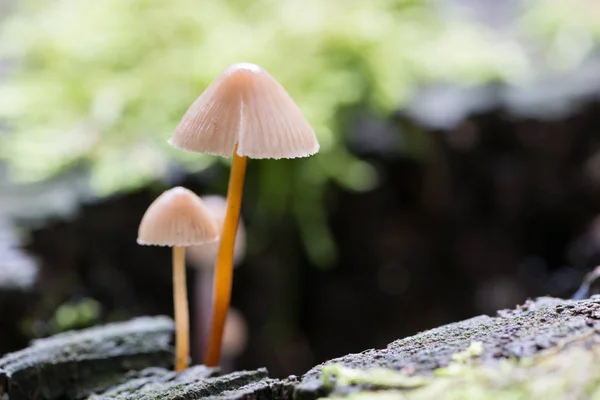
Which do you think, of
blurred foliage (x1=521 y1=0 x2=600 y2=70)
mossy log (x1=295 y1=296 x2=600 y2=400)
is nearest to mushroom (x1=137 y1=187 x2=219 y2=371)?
mossy log (x1=295 y1=296 x2=600 y2=400)

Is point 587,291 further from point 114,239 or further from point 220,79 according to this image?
point 114,239

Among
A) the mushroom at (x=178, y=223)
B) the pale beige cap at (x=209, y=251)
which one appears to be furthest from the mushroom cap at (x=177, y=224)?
the pale beige cap at (x=209, y=251)

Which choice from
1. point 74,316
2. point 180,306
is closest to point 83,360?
point 180,306

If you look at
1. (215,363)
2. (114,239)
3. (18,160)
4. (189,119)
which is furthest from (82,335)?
(18,160)

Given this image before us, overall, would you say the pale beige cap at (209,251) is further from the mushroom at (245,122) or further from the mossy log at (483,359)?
the mossy log at (483,359)

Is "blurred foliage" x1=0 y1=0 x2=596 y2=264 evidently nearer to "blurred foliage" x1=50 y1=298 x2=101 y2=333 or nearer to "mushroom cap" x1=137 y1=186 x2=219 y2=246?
"blurred foliage" x1=50 y1=298 x2=101 y2=333

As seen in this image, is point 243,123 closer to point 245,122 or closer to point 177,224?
point 245,122

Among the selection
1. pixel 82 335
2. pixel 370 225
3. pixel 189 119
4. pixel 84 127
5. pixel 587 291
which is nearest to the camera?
pixel 189 119
